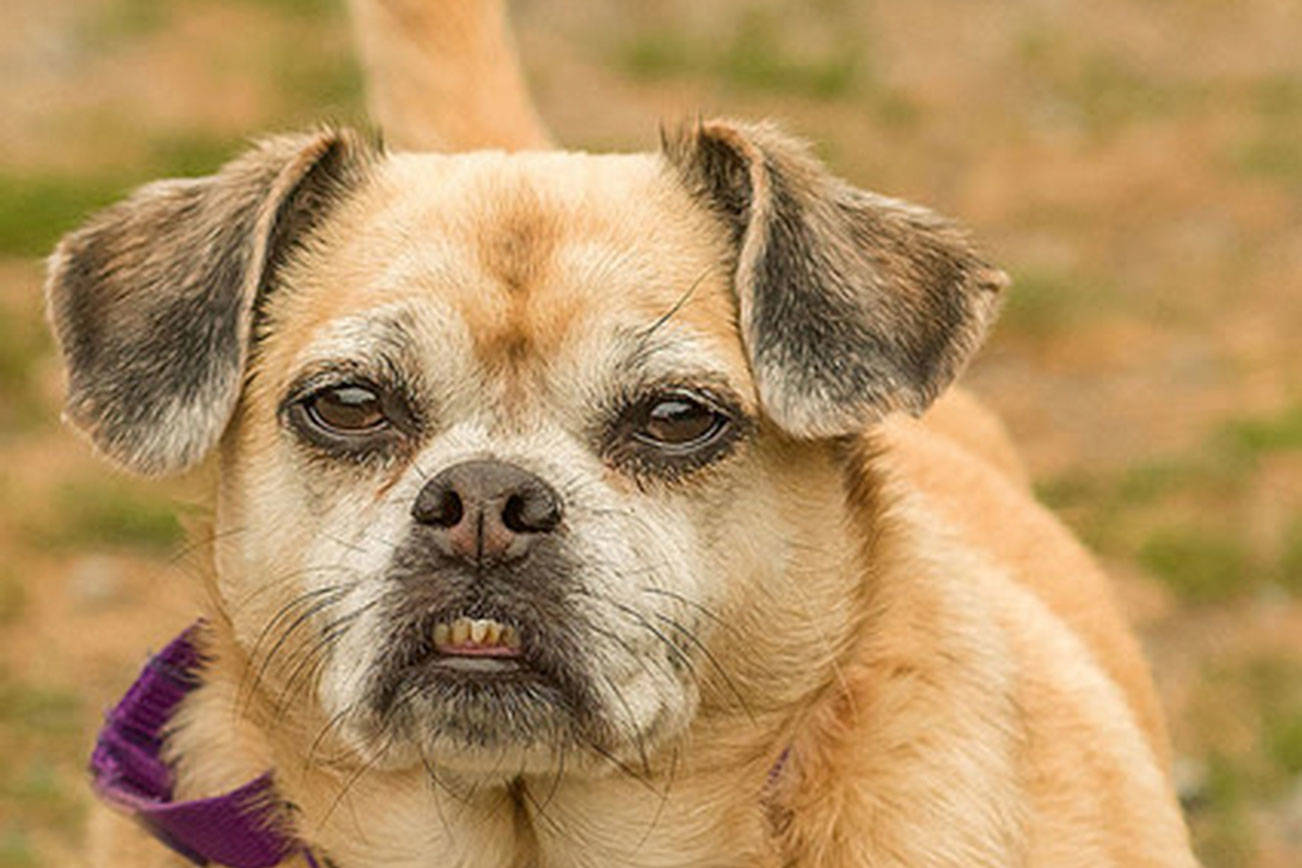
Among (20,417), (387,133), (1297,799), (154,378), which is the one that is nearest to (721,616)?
(154,378)

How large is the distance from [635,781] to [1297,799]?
110 inches

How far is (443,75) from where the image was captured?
538 cm

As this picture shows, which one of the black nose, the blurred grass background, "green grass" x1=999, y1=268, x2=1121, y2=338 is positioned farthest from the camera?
"green grass" x1=999, y1=268, x2=1121, y2=338

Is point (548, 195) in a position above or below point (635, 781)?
above

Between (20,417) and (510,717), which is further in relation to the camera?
(20,417)

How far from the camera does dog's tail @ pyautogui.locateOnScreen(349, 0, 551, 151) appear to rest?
211 inches

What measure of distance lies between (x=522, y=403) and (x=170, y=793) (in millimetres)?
1039

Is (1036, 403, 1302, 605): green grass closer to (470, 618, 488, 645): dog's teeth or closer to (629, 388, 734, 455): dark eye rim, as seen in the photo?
(629, 388, 734, 455): dark eye rim

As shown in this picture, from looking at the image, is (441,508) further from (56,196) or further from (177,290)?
(56,196)

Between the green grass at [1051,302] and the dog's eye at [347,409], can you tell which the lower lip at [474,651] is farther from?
the green grass at [1051,302]

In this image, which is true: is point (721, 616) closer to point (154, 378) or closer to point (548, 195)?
point (548, 195)

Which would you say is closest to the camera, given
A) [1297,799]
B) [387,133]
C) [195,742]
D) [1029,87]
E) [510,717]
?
[510,717]

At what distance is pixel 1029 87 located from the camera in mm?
12164

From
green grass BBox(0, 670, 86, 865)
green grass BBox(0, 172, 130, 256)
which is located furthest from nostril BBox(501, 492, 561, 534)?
green grass BBox(0, 172, 130, 256)
